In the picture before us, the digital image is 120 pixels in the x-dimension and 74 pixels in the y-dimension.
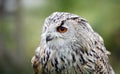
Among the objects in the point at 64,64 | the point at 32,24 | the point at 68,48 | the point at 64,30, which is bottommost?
the point at 32,24

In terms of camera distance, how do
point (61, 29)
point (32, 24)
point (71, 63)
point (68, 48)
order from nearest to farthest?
point (61, 29) → point (68, 48) → point (71, 63) → point (32, 24)

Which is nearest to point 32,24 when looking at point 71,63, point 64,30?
point 71,63

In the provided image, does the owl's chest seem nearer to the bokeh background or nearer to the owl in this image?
the owl

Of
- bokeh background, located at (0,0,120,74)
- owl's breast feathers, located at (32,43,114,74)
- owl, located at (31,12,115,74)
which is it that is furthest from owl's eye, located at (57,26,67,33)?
bokeh background, located at (0,0,120,74)

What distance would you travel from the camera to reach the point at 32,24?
15.4 m

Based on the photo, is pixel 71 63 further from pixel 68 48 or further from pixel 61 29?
pixel 61 29

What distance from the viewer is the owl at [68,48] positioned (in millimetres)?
6734

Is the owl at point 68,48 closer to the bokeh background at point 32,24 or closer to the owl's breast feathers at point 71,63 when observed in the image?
the owl's breast feathers at point 71,63

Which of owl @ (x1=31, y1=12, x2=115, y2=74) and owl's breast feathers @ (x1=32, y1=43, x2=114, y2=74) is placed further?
owl's breast feathers @ (x1=32, y1=43, x2=114, y2=74)

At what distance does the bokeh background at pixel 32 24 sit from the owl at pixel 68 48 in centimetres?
603

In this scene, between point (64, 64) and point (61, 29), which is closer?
point (61, 29)

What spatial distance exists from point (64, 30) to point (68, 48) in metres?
0.31

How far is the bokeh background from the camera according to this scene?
1404 centimetres

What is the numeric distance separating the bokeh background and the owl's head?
6307mm
